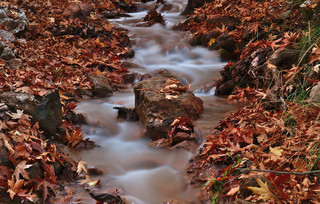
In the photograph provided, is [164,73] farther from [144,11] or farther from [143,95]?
[144,11]

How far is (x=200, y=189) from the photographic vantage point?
2.84 meters

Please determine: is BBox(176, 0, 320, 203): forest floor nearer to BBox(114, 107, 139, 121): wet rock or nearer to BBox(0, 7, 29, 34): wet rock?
BBox(114, 107, 139, 121): wet rock

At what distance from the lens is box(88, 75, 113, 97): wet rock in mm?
5730

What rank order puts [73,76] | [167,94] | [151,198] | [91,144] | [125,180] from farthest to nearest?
[73,76]
[167,94]
[91,144]
[125,180]
[151,198]

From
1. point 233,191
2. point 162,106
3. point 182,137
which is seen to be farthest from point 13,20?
point 233,191

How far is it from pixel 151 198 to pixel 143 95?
5.87 feet

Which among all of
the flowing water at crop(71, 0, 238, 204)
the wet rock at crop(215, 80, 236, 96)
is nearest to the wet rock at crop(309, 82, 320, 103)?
the flowing water at crop(71, 0, 238, 204)

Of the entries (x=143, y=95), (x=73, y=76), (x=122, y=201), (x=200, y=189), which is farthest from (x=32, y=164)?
Answer: (x=73, y=76)

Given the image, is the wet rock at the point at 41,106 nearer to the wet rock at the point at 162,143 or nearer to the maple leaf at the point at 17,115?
the maple leaf at the point at 17,115

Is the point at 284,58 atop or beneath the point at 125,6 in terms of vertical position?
beneath

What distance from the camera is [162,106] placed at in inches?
161

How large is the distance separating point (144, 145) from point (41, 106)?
1.44 metres

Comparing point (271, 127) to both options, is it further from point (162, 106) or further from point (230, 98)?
point (230, 98)

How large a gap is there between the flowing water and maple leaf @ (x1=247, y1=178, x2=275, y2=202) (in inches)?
27.4
